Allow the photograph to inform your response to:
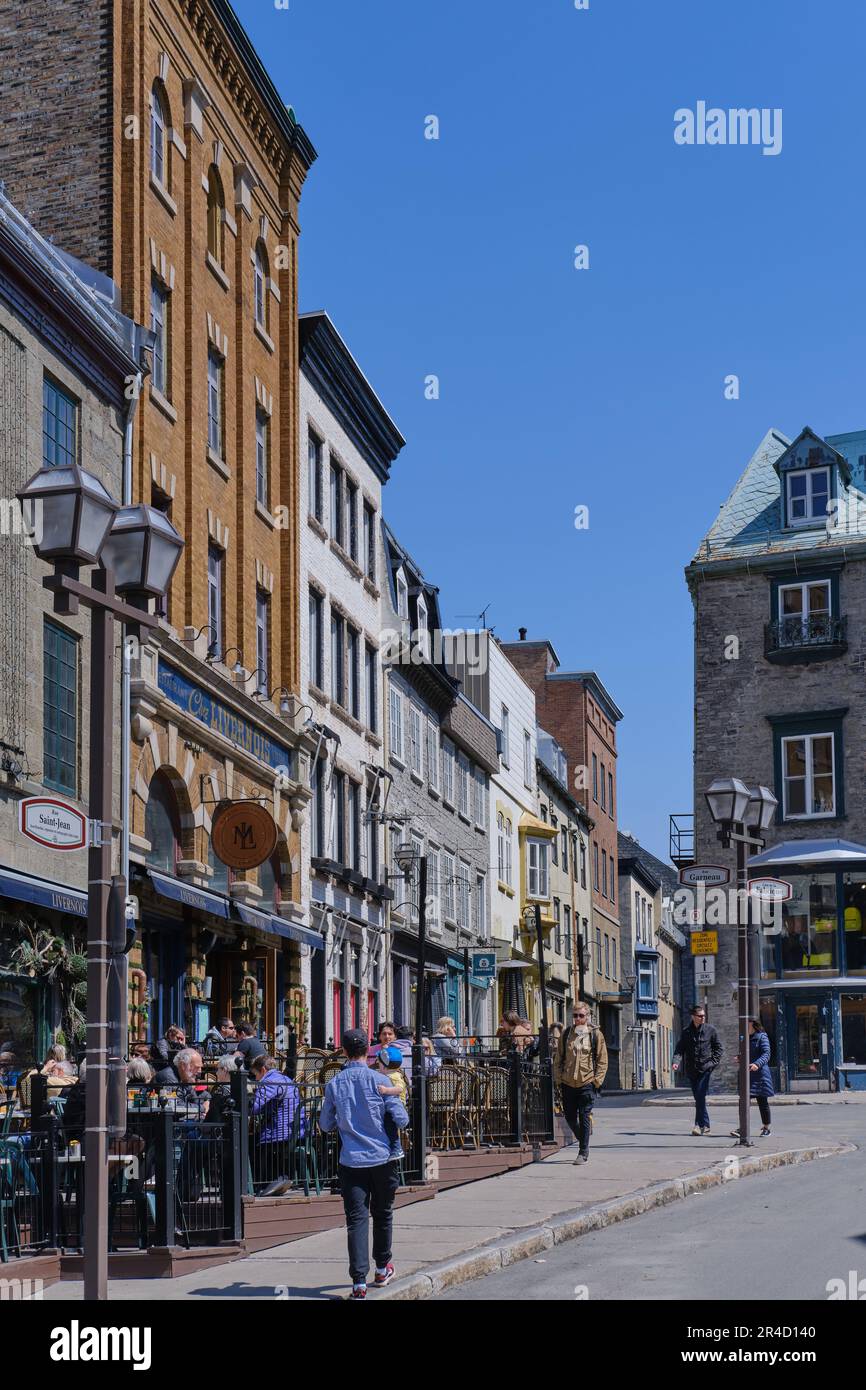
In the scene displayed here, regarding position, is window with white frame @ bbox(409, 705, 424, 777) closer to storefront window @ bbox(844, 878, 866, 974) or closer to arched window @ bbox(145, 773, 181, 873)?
storefront window @ bbox(844, 878, 866, 974)

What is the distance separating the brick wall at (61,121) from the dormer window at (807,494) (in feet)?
90.8

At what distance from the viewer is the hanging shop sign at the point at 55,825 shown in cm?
1075

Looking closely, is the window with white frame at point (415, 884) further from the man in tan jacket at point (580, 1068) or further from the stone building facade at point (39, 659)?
the man in tan jacket at point (580, 1068)

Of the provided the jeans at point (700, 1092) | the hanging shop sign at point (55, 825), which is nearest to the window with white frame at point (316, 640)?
the jeans at point (700, 1092)

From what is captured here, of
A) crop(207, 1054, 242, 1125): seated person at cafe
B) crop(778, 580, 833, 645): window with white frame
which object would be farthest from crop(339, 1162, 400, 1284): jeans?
crop(778, 580, 833, 645): window with white frame

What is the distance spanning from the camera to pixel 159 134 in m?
27.3

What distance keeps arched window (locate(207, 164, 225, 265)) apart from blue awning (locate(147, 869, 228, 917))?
10.6 meters

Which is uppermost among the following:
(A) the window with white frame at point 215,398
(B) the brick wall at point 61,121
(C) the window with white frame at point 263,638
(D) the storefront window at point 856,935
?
(B) the brick wall at point 61,121

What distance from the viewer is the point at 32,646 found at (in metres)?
21.3

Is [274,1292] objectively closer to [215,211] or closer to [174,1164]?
[174,1164]

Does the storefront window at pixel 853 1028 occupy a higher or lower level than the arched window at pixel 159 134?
lower

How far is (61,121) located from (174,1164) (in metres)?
16.8

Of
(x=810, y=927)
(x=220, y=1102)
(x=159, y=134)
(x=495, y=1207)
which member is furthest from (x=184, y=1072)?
(x=810, y=927)
